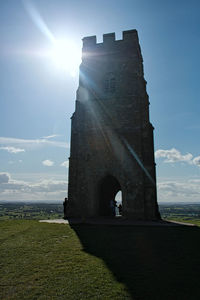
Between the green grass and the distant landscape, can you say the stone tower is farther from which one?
the green grass

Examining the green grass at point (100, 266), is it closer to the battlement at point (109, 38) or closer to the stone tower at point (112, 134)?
the stone tower at point (112, 134)

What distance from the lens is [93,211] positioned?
1800cm

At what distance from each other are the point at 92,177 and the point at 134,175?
3351mm

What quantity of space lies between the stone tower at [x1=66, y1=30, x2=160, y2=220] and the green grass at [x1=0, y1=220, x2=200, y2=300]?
6.97m

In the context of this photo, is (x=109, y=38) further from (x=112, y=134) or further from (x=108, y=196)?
(x=108, y=196)

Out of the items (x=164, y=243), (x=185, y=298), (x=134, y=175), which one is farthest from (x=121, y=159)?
(x=185, y=298)

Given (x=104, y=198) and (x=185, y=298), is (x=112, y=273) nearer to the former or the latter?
(x=185, y=298)

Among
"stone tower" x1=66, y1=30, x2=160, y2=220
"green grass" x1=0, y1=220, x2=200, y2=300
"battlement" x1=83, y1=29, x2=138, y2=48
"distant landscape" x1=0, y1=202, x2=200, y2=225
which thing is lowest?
"distant landscape" x1=0, y1=202, x2=200, y2=225

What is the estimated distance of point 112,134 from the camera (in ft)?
60.6

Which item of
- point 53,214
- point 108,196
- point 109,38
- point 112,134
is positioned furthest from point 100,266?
point 53,214

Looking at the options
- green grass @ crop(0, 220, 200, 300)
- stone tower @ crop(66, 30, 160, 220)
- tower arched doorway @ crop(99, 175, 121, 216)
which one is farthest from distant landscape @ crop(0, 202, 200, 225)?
green grass @ crop(0, 220, 200, 300)

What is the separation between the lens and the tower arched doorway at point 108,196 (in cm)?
2062

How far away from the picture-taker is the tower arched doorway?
20.6 meters

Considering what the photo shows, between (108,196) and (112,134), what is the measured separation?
720 cm
